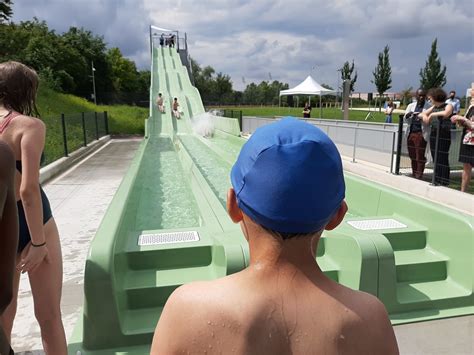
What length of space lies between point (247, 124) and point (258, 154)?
54.8 feet

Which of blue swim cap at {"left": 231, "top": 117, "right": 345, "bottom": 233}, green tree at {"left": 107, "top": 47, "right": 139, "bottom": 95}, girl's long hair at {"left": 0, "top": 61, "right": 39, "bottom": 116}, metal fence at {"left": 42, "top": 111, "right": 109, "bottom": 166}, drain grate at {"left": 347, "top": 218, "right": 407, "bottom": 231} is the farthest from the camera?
green tree at {"left": 107, "top": 47, "right": 139, "bottom": 95}

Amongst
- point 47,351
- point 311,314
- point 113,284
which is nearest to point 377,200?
point 113,284

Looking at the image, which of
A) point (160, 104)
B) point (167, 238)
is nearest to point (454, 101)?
point (167, 238)

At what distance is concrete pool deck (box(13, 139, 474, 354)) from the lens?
2.70 metres

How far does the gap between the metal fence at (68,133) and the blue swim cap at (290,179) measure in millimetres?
10102

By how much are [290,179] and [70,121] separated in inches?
538

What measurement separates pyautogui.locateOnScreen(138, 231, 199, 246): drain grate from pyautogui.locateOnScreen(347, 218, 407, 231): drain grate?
1504 mm

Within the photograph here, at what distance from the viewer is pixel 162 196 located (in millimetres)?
6949

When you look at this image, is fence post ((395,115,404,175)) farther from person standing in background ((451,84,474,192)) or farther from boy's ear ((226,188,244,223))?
boy's ear ((226,188,244,223))

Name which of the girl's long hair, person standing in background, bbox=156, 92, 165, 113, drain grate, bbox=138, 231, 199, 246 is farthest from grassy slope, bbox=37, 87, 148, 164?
the girl's long hair

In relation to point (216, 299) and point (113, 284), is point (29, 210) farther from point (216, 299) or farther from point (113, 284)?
point (216, 299)

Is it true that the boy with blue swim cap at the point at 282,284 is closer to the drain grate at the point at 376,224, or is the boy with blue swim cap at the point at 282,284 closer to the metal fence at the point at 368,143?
the drain grate at the point at 376,224

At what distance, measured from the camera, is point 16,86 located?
1.93 metres

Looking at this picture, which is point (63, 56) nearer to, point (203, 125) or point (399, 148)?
point (203, 125)
